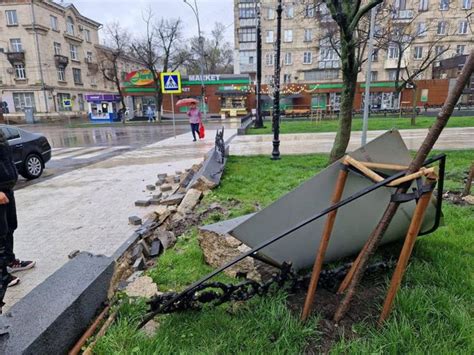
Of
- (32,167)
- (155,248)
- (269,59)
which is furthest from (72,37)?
(155,248)

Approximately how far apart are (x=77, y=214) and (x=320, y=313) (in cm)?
506

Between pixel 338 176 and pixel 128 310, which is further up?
pixel 338 176

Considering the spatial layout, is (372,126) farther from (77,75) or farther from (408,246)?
(77,75)

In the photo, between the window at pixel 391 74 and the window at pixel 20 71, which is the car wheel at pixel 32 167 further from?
the window at pixel 391 74

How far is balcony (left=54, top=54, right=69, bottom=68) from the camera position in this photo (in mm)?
48500

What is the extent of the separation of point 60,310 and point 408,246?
211cm

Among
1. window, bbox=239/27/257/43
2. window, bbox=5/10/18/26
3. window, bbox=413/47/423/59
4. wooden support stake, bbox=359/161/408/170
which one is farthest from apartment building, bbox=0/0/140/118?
window, bbox=413/47/423/59

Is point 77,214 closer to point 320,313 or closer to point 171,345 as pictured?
point 171,345

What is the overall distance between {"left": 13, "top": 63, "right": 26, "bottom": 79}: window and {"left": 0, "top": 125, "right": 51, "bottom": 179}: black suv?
46.1 meters

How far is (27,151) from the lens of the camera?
932 centimetres

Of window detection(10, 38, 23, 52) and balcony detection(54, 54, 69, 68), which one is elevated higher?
window detection(10, 38, 23, 52)

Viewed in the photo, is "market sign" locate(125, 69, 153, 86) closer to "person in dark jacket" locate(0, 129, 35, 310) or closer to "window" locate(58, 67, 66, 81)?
"window" locate(58, 67, 66, 81)

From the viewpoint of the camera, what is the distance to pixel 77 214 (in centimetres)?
602

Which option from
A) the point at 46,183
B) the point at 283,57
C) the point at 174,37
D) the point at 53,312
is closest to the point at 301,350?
the point at 53,312
